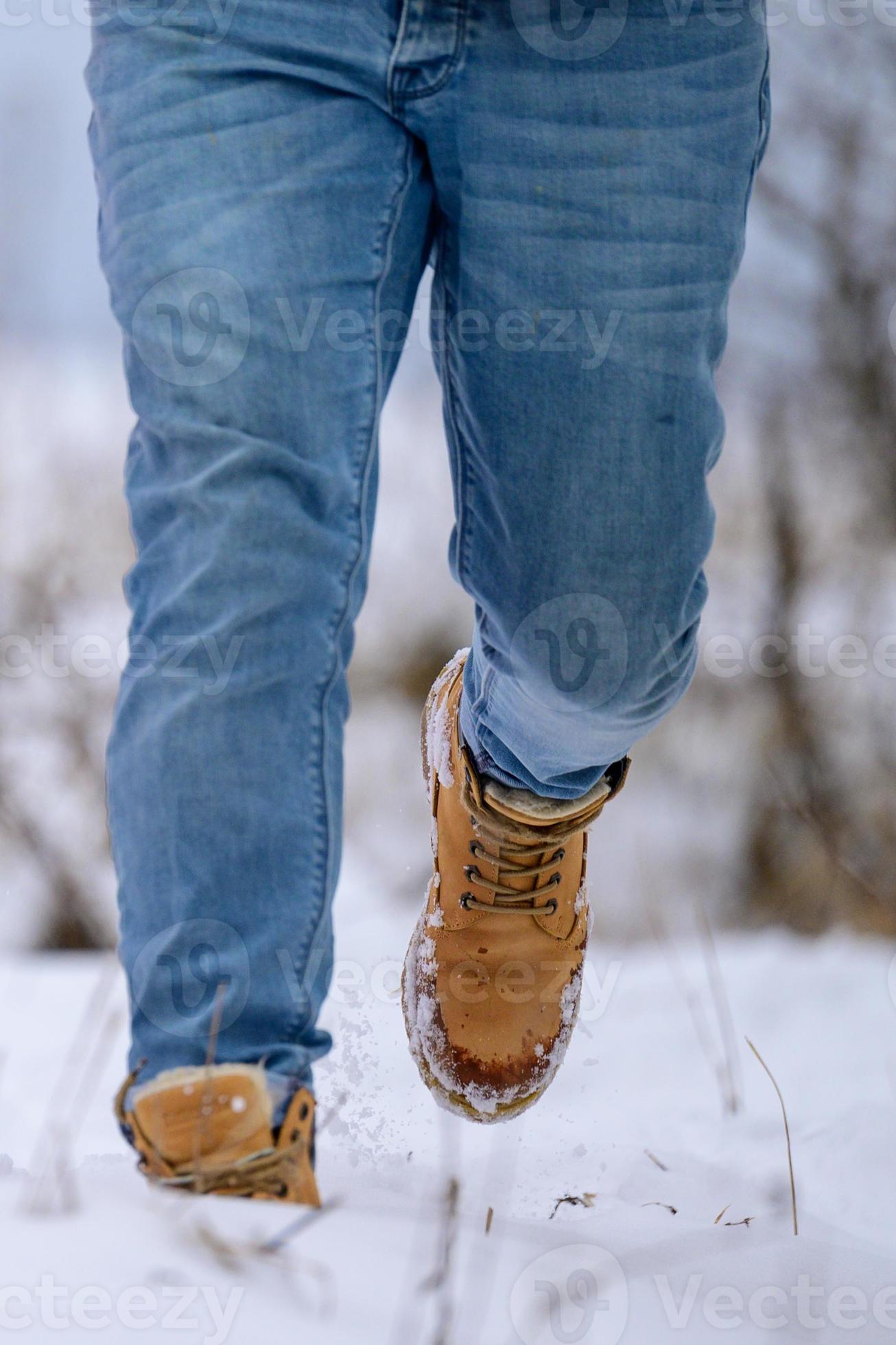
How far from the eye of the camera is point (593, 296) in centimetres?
87

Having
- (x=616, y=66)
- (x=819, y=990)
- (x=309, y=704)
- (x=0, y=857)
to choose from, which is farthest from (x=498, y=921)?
(x=0, y=857)

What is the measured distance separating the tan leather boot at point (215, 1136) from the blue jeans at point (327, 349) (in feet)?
0.07

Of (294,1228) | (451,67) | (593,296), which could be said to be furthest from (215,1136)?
(451,67)

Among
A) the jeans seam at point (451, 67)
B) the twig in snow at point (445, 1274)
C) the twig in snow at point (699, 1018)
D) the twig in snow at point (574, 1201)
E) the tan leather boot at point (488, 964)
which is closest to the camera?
the twig in snow at point (445, 1274)

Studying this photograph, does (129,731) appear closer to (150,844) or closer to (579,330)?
(150,844)

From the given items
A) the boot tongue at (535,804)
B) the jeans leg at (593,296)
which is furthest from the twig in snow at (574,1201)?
the jeans leg at (593,296)

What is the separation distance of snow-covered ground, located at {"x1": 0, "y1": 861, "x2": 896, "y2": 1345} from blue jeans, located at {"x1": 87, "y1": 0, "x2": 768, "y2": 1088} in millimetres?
196

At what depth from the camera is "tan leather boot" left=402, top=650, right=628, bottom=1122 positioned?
123 cm

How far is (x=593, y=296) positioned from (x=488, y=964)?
2.32ft

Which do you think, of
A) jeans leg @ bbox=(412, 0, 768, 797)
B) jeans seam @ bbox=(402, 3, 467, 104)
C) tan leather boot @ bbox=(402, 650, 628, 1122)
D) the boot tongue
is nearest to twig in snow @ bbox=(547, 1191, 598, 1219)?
tan leather boot @ bbox=(402, 650, 628, 1122)

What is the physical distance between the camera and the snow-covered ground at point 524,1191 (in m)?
0.54

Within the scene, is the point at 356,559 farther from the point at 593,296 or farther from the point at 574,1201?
the point at 574,1201

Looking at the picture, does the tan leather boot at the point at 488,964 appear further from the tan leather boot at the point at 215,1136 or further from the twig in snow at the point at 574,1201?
the tan leather boot at the point at 215,1136

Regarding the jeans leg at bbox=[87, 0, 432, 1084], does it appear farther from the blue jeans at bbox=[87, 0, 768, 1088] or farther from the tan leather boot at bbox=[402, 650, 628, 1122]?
the tan leather boot at bbox=[402, 650, 628, 1122]
